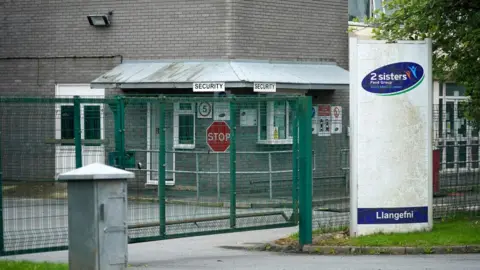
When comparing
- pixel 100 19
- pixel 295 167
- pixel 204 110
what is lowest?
pixel 295 167

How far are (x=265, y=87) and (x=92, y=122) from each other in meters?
10.4

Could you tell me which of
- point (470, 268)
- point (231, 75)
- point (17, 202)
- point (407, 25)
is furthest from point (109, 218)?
point (231, 75)

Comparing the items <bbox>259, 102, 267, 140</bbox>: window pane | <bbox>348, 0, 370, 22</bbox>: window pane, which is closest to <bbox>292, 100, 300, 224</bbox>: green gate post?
<bbox>259, 102, 267, 140</bbox>: window pane

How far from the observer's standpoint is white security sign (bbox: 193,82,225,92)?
2302 cm

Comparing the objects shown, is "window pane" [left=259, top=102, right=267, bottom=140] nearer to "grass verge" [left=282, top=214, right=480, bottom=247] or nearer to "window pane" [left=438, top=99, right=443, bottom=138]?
"grass verge" [left=282, top=214, right=480, bottom=247]

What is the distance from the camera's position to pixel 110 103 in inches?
523

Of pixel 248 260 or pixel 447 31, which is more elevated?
pixel 447 31

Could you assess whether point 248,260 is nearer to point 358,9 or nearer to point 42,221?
point 42,221

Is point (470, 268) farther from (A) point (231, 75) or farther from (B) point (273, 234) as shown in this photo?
(A) point (231, 75)

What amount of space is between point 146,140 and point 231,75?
383 inches

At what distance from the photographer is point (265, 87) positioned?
76.7ft

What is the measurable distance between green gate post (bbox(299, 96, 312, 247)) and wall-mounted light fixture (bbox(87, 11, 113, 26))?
11860 mm

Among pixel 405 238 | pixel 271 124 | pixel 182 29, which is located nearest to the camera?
pixel 405 238

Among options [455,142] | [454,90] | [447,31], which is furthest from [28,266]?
[454,90]
